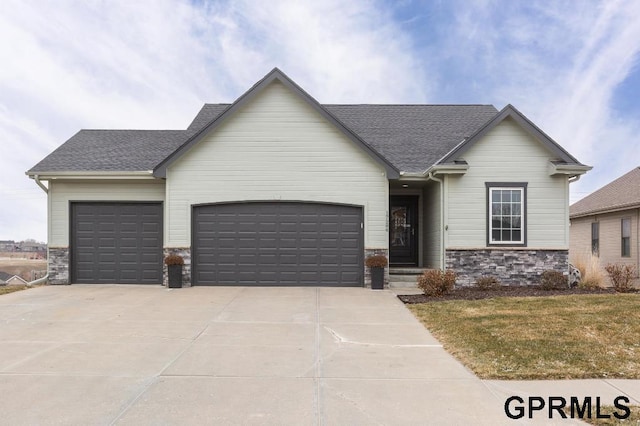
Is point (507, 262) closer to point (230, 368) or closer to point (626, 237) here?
point (626, 237)

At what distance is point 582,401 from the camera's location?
14.6ft

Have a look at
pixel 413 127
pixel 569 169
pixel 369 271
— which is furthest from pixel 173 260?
pixel 569 169

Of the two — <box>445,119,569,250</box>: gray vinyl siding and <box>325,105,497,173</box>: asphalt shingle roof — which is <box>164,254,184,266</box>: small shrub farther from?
<box>445,119,569,250</box>: gray vinyl siding

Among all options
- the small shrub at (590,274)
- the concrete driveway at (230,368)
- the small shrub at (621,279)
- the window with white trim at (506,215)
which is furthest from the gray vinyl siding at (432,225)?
the concrete driveway at (230,368)

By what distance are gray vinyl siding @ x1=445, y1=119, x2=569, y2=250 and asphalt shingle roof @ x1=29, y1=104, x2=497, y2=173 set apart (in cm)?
149

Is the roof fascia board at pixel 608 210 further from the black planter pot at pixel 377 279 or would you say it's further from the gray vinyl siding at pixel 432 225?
the black planter pot at pixel 377 279

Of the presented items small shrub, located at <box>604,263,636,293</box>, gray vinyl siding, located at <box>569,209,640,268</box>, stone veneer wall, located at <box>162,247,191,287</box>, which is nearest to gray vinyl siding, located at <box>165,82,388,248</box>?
stone veneer wall, located at <box>162,247,191,287</box>

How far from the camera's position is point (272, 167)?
13070 mm

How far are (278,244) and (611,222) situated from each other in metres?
15.6

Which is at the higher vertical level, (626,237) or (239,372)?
(626,237)

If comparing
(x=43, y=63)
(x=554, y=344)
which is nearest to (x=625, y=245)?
(x=554, y=344)

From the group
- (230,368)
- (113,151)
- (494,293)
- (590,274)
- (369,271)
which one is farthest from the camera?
(113,151)

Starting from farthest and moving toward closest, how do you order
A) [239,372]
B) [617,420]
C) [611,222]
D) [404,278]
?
[611,222]
[404,278]
[239,372]
[617,420]

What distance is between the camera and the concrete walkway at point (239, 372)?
4.20 meters
